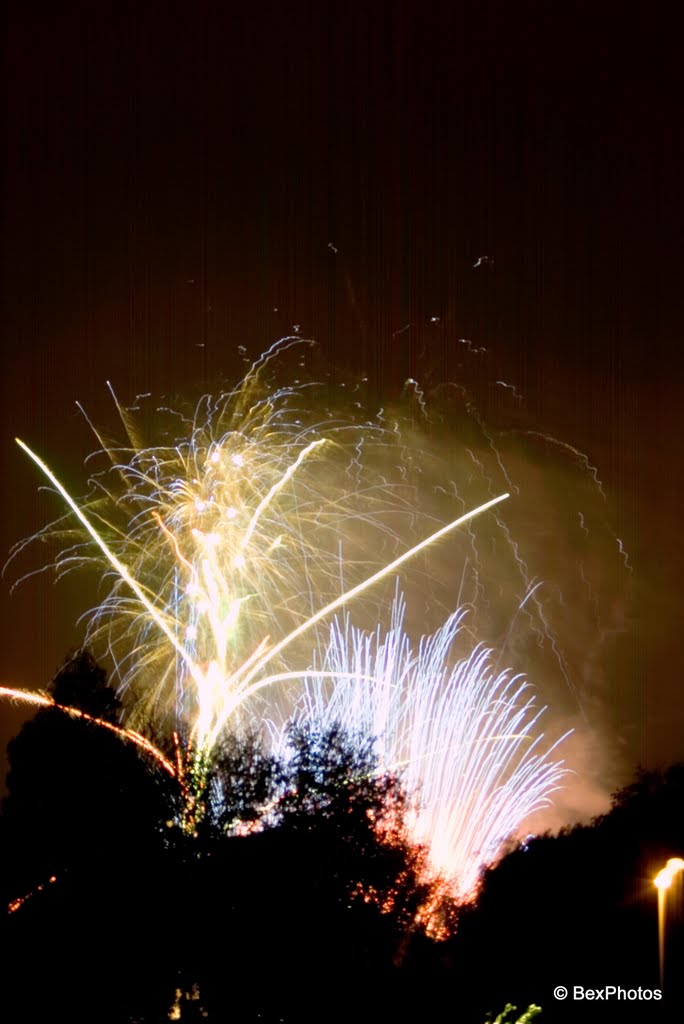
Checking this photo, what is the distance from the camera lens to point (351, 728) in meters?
20.1

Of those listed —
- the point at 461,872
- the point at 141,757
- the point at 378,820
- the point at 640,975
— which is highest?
the point at 141,757

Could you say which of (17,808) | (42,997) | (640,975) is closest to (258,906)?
(42,997)

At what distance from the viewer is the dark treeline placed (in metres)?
15.9

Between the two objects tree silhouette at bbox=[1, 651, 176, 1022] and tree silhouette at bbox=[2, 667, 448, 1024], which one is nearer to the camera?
tree silhouette at bbox=[1, 651, 176, 1022]

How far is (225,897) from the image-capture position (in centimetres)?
1725

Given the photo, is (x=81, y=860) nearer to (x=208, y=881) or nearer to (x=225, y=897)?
(x=208, y=881)

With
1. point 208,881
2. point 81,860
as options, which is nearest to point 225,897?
point 208,881

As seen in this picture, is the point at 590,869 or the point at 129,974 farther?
the point at 590,869

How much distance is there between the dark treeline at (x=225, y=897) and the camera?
15.9 m

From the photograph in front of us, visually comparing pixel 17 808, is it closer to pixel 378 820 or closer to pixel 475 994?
pixel 378 820

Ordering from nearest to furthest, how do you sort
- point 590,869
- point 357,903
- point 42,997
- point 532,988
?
1. point 42,997
2. point 357,903
3. point 532,988
4. point 590,869

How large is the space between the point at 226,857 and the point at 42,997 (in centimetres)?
379

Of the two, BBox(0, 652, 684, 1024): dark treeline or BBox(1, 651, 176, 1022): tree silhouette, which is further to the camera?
BBox(0, 652, 684, 1024): dark treeline

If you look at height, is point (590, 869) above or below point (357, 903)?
below
